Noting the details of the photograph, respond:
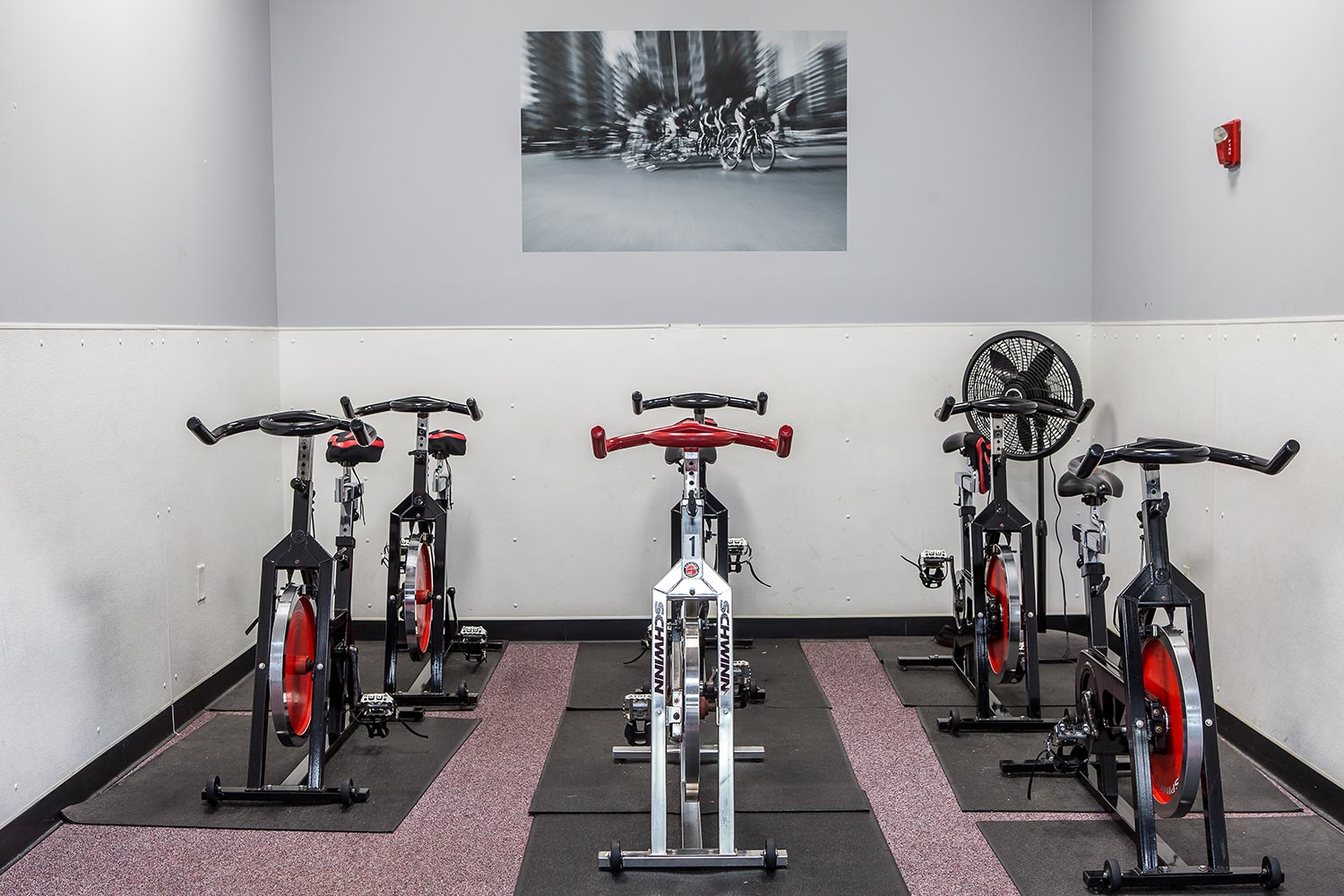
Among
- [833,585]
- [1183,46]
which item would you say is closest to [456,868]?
[833,585]

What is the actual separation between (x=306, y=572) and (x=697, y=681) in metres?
1.44

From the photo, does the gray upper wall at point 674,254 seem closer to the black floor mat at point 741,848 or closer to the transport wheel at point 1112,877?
the black floor mat at point 741,848

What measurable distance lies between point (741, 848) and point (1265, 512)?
205cm

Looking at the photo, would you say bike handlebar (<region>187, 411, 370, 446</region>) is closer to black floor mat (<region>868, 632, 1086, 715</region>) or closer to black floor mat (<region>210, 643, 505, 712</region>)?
black floor mat (<region>210, 643, 505, 712</region>)

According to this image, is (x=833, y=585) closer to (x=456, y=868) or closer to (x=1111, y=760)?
(x=1111, y=760)

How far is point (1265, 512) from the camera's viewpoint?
3602 mm

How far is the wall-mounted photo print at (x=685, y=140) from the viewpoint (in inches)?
201

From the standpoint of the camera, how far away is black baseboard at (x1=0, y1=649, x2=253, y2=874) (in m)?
3.03

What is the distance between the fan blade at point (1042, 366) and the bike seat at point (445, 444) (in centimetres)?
239

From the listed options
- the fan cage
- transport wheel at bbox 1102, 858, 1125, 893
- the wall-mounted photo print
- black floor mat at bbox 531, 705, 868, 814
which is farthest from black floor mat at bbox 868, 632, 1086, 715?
the wall-mounted photo print

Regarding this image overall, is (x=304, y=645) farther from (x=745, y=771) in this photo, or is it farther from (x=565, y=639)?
(x=565, y=639)

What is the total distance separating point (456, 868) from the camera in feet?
9.65

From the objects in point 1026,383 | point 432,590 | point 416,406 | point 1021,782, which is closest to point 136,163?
point 416,406

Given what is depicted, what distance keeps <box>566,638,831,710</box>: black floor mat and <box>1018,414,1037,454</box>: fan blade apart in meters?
1.34
